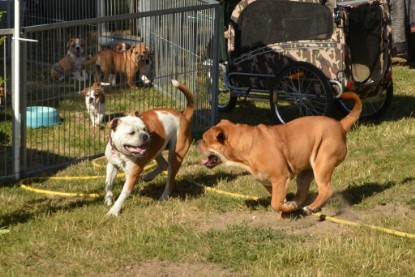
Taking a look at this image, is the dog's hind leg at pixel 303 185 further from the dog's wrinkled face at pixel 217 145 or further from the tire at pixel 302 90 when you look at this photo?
the tire at pixel 302 90

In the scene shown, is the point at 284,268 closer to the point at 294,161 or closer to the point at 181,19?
the point at 294,161

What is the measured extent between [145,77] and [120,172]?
1746 millimetres

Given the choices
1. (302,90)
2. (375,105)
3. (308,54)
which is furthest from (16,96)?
(375,105)

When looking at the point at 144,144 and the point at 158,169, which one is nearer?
the point at 144,144

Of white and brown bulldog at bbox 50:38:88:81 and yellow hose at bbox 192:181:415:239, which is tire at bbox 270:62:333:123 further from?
yellow hose at bbox 192:181:415:239

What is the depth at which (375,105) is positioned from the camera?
11531mm

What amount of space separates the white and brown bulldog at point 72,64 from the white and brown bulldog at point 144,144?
136cm

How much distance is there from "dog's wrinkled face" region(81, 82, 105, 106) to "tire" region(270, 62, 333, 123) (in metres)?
2.27

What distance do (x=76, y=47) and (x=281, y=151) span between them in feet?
9.36

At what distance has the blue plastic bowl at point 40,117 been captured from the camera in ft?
30.3

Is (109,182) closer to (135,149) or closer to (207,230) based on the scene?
(135,149)

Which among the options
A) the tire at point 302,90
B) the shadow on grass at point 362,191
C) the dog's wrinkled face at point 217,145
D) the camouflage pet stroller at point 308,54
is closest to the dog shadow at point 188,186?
the dog's wrinkled face at point 217,145

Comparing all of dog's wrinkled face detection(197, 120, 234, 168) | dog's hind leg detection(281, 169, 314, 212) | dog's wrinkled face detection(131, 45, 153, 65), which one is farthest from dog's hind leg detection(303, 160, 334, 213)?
dog's wrinkled face detection(131, 45, 153, 65)

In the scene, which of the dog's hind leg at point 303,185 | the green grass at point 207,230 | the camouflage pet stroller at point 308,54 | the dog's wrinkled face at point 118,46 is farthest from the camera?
the camouflage pet stroller at point 308,54
